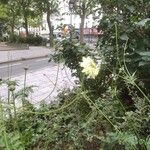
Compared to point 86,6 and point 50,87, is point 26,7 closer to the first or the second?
point 50,87

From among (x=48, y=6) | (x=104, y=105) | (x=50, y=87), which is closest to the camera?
(x=104, y=105)

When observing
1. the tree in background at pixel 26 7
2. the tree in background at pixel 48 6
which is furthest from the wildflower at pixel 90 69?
the tree in background at pixel 26 7

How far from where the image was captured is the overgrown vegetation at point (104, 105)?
296 centimetres

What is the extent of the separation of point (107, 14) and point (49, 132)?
1630mm

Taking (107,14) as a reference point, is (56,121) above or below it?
below

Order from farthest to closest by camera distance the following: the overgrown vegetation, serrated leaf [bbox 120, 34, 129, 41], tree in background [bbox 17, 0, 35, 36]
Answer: tree in background [bbox 17, 0, 35, 36]
serrated leaf [bbox 120, 34, 129, 41]
the overgrown vegetation

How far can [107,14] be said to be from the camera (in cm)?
468

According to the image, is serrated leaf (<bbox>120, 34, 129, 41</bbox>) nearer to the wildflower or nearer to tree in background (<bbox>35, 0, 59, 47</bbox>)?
the wildflower

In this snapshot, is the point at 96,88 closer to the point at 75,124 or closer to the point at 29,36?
the point at 75,124

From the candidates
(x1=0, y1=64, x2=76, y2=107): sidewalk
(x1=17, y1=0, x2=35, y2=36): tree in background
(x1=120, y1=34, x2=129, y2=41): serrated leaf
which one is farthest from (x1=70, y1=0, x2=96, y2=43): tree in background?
(x1=17, y1=0, x2=35, y2=36): tree in background

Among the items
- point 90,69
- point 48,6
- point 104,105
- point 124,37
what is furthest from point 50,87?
point 48,6

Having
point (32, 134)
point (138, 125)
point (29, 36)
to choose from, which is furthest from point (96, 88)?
point (29, 36)

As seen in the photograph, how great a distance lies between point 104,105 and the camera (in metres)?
3.50

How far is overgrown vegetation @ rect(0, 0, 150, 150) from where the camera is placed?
2.96 meters
